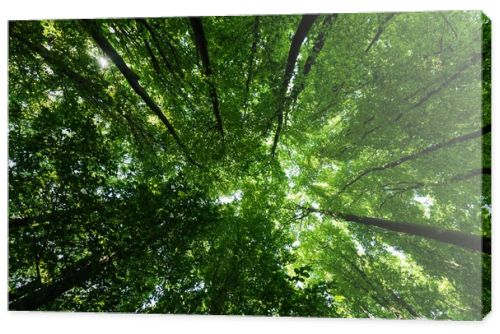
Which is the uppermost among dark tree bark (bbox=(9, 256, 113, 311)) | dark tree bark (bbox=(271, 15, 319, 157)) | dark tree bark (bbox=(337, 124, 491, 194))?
dark tree bark (bbox=(271, 15, 319, 157))

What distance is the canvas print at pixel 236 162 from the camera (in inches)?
175

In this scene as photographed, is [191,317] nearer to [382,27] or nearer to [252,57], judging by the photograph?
[252,57]

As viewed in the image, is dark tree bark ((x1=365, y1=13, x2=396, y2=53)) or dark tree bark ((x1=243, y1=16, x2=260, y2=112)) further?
dark tree bark ((x1=243, y1=16, x2=260, y2=112))

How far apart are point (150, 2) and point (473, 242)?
438 centimetres

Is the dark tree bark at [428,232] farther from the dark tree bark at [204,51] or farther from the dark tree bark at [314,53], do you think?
the dark tree bark at [204,51]

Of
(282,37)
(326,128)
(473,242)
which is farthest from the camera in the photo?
(326,128)

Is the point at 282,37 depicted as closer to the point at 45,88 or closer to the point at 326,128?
the point at 326,128

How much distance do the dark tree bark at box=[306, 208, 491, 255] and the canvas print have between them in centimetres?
2

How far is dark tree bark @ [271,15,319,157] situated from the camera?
15.1ft

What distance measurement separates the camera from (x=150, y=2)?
491 centimetres

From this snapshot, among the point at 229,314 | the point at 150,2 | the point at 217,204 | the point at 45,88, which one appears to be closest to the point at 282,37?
the point at 150,2

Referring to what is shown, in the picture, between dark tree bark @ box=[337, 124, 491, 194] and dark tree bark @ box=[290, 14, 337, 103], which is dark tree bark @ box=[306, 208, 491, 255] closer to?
dark tree bark @ box=[337, 124, 491, 194]

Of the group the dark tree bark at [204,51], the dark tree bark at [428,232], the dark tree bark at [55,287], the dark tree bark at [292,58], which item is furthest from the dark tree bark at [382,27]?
the dark tree bark at [55,287]

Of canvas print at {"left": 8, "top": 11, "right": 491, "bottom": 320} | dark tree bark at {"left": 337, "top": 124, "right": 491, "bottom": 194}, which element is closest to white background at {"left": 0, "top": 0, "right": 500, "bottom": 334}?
canvas print at {"left": 8, "top": 11, "right": 491, "bottom": 320}
